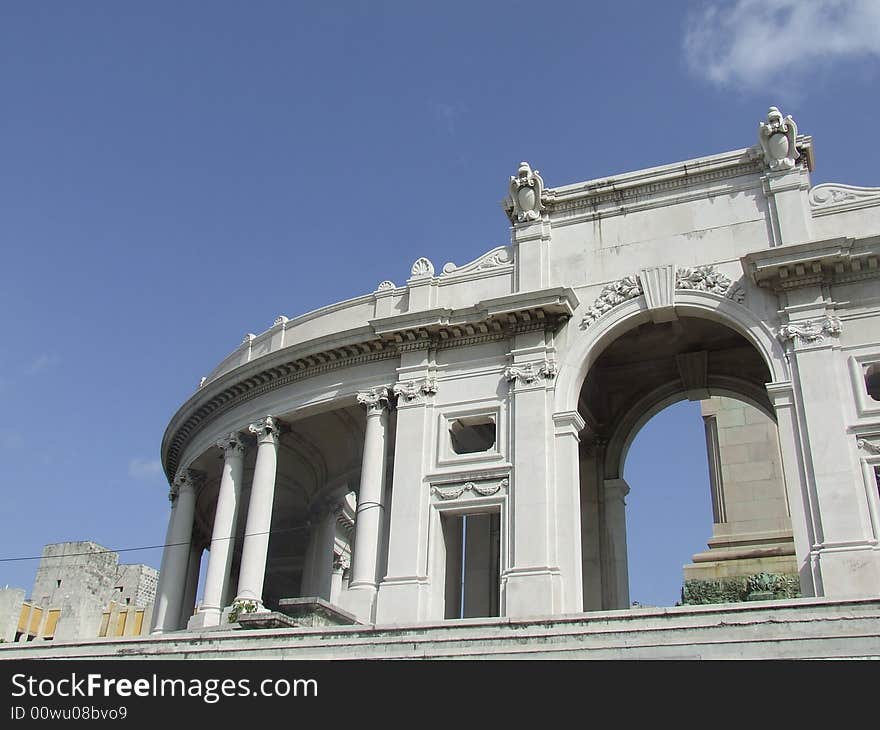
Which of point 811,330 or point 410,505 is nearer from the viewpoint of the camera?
point 811,330

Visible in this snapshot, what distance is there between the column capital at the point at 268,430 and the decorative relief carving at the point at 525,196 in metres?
12.0

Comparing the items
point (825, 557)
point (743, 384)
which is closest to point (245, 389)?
point (743, 384)

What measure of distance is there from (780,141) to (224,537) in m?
24.6

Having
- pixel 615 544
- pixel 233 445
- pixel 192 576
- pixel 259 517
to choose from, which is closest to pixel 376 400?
pixel 259 517

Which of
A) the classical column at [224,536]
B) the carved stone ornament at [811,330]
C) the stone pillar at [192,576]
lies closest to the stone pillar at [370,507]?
the classical column at [224,536]

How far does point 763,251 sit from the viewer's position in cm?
3181

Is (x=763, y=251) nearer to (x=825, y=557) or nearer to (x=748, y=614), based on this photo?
(x=825, y=557)

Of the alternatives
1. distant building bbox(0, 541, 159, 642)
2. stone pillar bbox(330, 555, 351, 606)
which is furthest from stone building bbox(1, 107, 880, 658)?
distant building bbox(0, 541, 159, 642)

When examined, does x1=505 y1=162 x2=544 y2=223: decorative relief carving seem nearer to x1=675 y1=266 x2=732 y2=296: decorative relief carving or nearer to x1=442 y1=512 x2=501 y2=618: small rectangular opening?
x1=675 y1=266 x2=732 y2=296: decorative relief carving

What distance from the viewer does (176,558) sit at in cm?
4347

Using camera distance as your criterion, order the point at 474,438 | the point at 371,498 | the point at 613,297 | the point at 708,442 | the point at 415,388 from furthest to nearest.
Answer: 1. the point at 474,438
2. the point at 708,442
3. the point at 415,388
4. the point at 371,498
5. the point at 613,297

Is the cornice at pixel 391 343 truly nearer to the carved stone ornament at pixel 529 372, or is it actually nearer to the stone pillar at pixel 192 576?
the carved stone ornament at pixel 529 372

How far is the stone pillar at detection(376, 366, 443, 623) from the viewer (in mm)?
32594

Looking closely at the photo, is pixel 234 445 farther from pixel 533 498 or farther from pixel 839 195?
pixel 839 195
